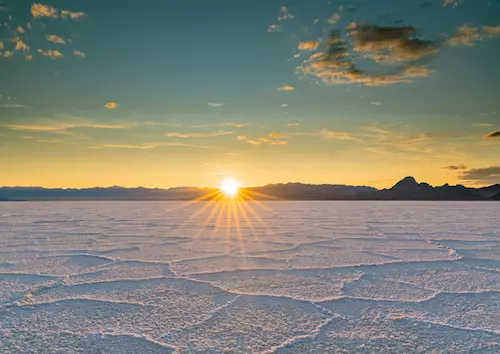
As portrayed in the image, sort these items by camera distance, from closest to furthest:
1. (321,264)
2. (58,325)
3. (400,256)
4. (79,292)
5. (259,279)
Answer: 1. (58,325)
2. (79,292)
3. (259,279)
4. (321,264)
5. (400,256)

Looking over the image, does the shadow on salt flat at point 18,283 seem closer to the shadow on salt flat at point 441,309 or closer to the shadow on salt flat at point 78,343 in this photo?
the shadow on salt flat at point 78,343

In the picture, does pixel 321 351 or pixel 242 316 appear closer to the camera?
pixel 321 351

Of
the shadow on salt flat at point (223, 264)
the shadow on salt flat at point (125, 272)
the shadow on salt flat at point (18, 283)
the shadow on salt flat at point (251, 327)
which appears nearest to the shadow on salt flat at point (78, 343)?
the shadow on salt flat at point (251, 327)

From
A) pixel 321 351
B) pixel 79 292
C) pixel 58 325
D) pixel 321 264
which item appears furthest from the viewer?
pixel 321 264

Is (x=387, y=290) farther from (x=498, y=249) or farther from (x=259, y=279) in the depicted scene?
(x=498, y=249)

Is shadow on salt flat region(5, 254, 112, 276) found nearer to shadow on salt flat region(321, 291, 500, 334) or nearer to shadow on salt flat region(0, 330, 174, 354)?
shadow on salt flat region(0, 330, 174, 354)

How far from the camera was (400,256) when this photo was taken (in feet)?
13.5

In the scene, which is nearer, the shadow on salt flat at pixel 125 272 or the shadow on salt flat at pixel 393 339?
the shadow on salt flat at pixel 393 339

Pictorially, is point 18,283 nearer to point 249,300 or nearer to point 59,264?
point 59,264

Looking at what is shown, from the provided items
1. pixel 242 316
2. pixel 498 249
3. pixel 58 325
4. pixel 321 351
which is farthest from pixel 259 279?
pixel 498 249

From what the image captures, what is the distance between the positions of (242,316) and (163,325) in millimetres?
467

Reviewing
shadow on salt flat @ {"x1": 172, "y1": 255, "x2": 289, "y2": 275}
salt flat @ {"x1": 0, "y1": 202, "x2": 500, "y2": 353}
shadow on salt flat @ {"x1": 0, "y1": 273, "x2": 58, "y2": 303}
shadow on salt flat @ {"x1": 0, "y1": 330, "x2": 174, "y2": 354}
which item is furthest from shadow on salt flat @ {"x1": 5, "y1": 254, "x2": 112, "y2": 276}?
shadow on salt flat @ {"x1": 0, "y1": 330, "x2": 174, "y2": 354}

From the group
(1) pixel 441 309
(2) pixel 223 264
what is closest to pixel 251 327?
(1) pixel 441 309

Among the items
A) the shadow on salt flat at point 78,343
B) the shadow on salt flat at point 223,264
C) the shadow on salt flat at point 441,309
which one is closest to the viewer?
the shadow on salt flat at point 78,343
